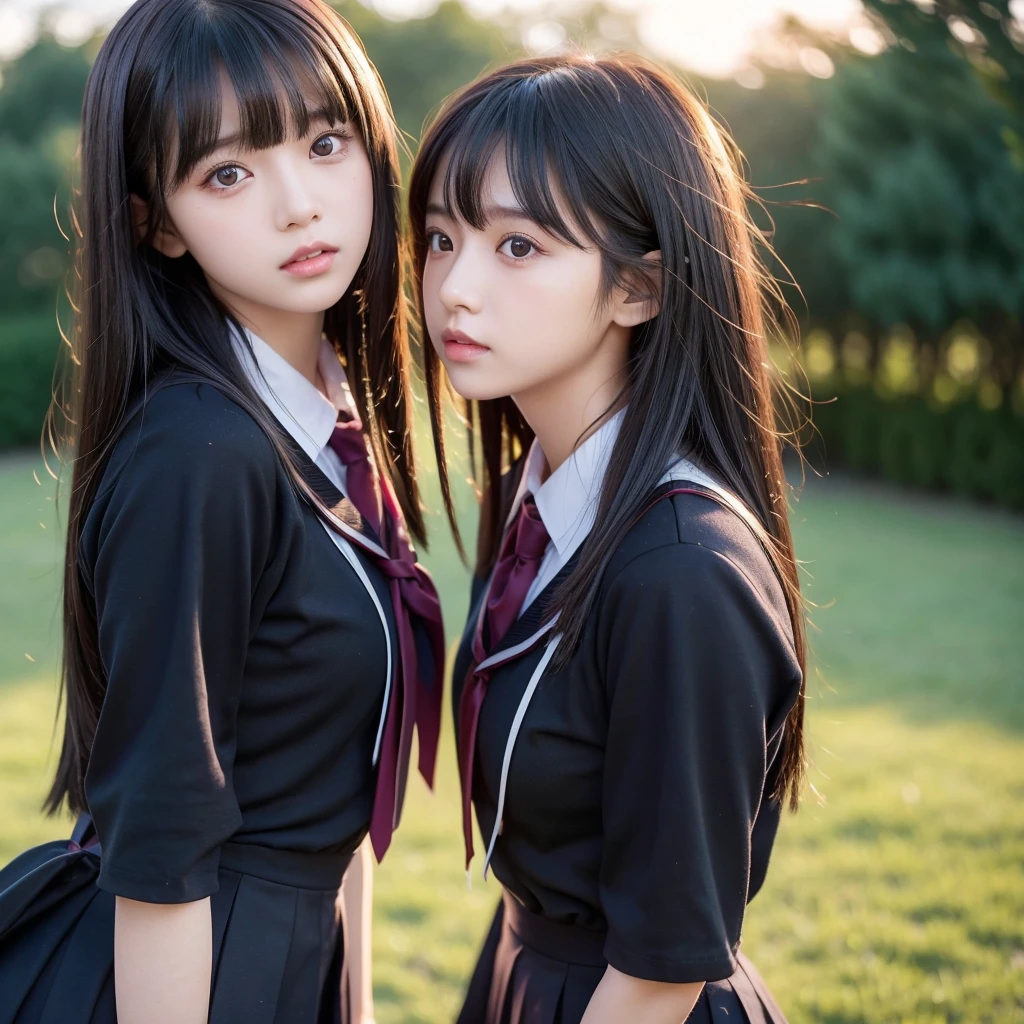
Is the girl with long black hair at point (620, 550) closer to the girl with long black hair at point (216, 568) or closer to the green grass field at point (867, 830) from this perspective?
the girl with long black hair at point (216, 568)

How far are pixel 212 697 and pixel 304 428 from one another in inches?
17.9

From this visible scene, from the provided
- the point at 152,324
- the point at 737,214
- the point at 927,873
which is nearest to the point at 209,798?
the point at 152,324

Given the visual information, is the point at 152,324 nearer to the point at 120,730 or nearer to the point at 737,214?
the point at 120,730

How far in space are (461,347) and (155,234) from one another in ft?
1.57

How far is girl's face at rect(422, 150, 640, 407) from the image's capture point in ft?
5.31

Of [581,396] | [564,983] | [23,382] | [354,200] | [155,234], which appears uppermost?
[354,200]

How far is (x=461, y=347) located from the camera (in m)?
1.70

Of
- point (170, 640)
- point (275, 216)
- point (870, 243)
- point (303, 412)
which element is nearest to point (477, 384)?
point (303, 412)

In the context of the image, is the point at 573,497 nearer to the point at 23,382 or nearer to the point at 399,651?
the point at 399,651

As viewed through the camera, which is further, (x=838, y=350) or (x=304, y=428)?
Result: (x=838, y=350)

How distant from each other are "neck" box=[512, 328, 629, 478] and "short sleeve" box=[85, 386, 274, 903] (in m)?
0.51

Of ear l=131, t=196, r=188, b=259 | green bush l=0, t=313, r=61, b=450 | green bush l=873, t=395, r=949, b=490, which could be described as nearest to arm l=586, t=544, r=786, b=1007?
ear l=131, t=196, r=188, b=259

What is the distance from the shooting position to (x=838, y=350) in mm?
15266

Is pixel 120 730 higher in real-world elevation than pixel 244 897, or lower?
higher
